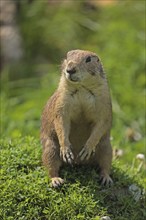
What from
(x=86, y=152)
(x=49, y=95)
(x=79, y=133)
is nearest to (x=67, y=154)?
(x=86, y=152)

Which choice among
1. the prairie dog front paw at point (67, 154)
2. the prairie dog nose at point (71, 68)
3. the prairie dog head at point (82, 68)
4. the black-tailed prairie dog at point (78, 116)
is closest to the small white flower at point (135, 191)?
the black-tailed prairie dog at point (78, 116)

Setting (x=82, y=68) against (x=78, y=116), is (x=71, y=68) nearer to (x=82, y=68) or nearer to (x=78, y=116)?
(x=82, y=68)

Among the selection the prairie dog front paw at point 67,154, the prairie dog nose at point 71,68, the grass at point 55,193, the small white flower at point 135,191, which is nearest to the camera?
the prairie dog nose at point 71,68

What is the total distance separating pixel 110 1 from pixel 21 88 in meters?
3.49

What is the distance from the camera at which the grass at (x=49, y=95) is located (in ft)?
17.1

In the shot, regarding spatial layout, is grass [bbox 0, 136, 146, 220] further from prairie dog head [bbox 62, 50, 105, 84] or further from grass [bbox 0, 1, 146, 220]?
prairie dog head [bbox 62, 50, 105, 84]

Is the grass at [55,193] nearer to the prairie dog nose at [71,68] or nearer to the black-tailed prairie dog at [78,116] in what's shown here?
the black-tailed prairie dog at [78,116]

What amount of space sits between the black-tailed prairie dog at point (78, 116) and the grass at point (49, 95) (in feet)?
0.61

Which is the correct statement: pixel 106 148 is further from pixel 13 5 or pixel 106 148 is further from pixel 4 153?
pixel 13 5

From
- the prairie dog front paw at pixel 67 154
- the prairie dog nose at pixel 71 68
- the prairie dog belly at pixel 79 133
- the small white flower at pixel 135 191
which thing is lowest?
the small white flower at pixel 135 191

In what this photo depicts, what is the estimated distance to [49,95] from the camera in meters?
8.98

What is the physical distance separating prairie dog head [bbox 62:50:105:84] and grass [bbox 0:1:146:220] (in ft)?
2.69

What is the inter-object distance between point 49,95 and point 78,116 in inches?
145

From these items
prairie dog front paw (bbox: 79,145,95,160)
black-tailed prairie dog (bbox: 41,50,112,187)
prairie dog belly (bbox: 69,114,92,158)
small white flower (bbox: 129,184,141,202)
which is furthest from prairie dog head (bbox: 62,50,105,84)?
small white flower (bbox: 129,184,141,202)
